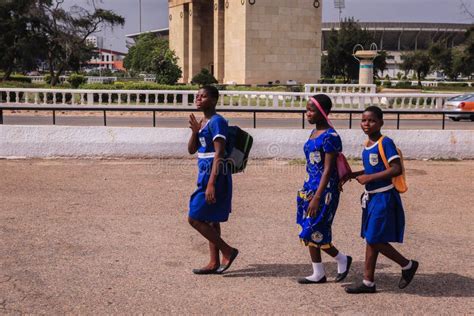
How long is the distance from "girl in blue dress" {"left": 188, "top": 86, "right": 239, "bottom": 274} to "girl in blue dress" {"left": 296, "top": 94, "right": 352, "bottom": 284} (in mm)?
698

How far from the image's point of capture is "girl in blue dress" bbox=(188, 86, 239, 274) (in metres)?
5.44

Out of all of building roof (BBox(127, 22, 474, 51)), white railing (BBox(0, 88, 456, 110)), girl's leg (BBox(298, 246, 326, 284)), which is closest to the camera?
girl's leg (BBox(298, 246, 326, 284))

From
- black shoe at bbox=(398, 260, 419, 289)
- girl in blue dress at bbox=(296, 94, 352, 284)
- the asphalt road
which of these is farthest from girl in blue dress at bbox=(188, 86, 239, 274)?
the asphalt road

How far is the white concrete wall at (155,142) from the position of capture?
1281 cm

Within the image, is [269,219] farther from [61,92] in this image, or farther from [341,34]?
[341,34]

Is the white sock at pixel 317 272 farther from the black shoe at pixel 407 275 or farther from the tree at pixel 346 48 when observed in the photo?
the tree at pixel 346 48

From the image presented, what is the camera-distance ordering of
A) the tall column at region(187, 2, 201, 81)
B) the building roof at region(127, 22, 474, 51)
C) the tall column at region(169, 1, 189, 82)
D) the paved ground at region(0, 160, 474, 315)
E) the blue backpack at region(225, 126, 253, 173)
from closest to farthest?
the paved ground at region(0, 160, 474, 315) → the blue backpack at region(225, 126, 253, 173) → the tall column at region(187, 2, 201, 81) → the tall column at region(169, 1, 189, 82) → the building roof at region(127, 22, 474, 51)

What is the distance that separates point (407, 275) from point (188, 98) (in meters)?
22.1

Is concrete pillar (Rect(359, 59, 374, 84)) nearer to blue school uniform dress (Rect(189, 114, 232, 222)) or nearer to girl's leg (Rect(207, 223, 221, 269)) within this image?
girl's leg (Rect(207, 223, 221, 269))

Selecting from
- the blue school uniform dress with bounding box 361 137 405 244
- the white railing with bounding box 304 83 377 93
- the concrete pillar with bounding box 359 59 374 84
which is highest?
the concrete pillar with bounding box 359 59 374 84

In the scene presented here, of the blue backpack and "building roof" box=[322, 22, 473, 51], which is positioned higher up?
"building roof" box=[322, 22, 473, 51]

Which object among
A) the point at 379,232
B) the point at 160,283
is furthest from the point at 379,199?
the point at 160,283

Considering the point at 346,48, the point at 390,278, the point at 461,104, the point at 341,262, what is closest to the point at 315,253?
the point at 341,262

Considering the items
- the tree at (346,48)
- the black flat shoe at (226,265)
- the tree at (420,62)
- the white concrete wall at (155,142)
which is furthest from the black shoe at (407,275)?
the tree at (420,62)
